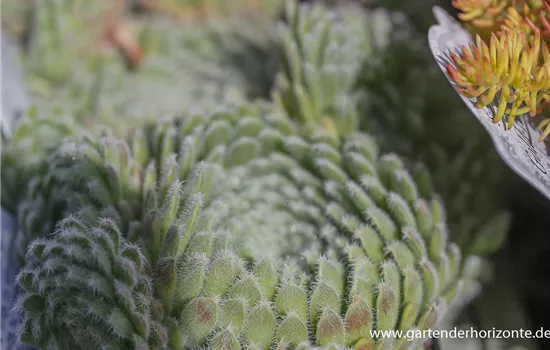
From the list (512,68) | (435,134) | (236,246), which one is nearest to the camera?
(512,68)

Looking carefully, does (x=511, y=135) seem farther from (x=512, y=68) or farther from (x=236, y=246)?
(x=236, y=246)

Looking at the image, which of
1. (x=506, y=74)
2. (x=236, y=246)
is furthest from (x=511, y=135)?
(x=236, y=246)

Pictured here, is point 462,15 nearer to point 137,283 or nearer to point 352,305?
point 352,305

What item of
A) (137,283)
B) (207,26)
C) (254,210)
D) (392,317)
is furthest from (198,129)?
(207,26)

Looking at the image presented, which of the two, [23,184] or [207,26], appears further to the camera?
[207,26]

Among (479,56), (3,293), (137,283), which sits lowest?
(3,293)

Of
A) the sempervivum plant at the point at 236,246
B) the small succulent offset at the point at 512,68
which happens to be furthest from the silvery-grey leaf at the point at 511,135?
the sempervivum plant at the point at 236,246
